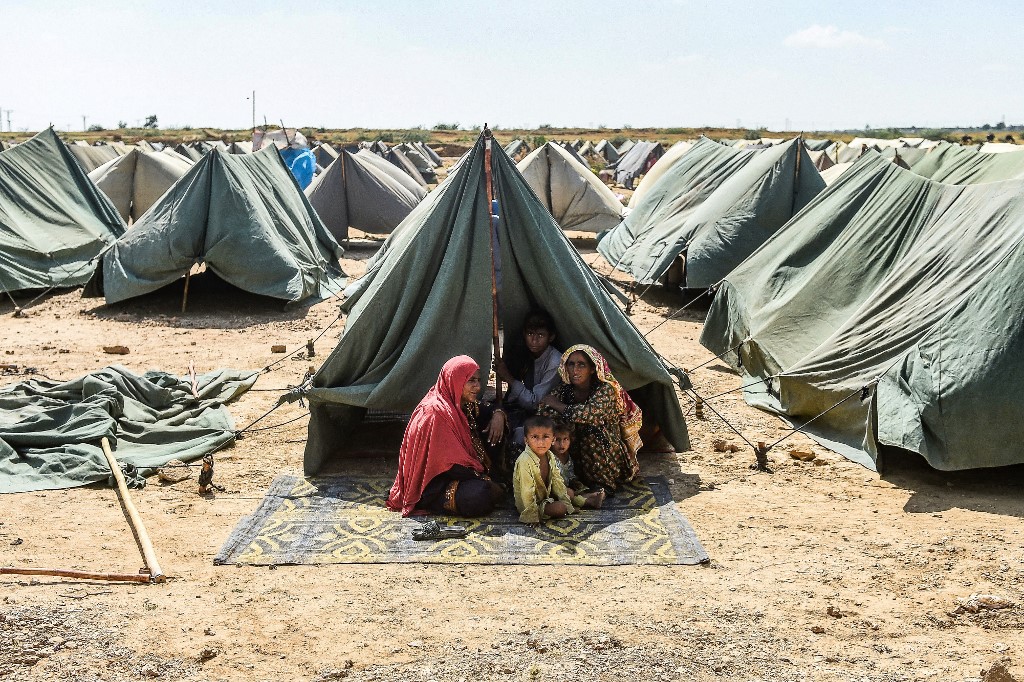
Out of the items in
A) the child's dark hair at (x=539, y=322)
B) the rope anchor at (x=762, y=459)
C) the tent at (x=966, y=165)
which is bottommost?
the rope anchor at (x=762, y=459)

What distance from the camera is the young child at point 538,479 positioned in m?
5.44

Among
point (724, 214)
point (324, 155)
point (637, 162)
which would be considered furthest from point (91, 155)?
point (724, 214)

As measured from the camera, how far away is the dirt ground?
407cm

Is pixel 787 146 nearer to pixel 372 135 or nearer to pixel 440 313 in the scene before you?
pixel 440 313

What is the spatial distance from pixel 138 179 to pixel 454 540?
50.1 feet

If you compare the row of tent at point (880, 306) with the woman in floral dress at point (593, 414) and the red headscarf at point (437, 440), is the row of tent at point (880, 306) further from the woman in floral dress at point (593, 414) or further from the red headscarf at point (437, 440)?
the red headscarf at point (437, 440)

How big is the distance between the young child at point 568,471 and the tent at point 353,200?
40.1ft

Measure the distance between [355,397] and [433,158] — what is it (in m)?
38.4

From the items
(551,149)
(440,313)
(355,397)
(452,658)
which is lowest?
(452,658)

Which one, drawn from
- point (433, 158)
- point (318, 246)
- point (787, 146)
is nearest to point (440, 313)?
point (787, 146)

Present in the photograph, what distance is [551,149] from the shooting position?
1902 cm

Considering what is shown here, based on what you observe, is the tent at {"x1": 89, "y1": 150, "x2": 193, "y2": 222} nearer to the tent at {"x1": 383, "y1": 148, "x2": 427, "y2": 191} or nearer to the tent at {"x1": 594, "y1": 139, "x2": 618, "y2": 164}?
the tent at {"x1": 383, "y1": 148, "x2": 427, "y2": 191}

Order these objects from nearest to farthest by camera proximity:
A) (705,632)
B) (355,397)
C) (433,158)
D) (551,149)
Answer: (705,632), (355,397), (551,149), (433,158)

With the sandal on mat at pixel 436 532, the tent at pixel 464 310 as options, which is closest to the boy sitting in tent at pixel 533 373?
the tent at pixel 464 310
